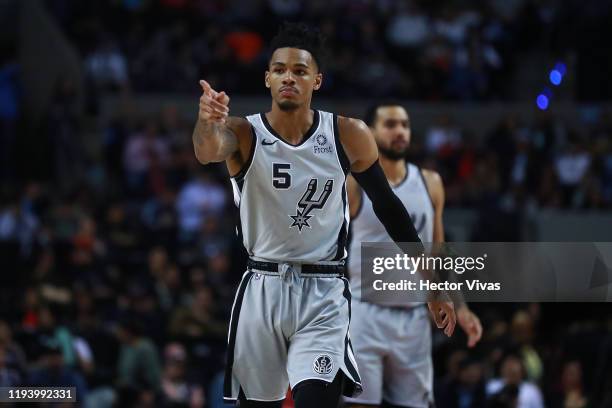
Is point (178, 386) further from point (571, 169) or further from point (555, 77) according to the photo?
point (555, 77)

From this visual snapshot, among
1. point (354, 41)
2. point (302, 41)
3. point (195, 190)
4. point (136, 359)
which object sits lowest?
point (136, 359)

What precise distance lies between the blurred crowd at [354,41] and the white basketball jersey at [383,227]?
1052cm

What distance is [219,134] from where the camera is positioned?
20.9 feet

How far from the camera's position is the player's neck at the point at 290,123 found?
6.82 metres

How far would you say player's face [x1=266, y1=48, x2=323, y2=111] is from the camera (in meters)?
6.78

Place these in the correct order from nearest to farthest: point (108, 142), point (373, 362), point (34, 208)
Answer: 1. point (373, 362)
2. point (34, 208)
3. point (108, 142)

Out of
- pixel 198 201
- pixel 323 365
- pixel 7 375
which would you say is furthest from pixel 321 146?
pixel 198 201

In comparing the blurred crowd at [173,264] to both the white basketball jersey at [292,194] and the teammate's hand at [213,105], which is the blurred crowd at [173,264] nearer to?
the white basketball jersey at [292,194]

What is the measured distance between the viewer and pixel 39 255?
14.9 metres

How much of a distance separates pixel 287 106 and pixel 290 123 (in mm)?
122

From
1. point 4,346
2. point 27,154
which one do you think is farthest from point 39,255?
point 27,154

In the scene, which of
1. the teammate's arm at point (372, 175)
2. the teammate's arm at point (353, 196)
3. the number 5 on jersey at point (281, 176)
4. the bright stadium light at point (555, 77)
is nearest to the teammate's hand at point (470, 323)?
the teammate's arm at point (353, 196)

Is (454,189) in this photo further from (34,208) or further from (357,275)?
(357,275)

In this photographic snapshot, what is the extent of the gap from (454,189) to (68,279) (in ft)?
19.9
